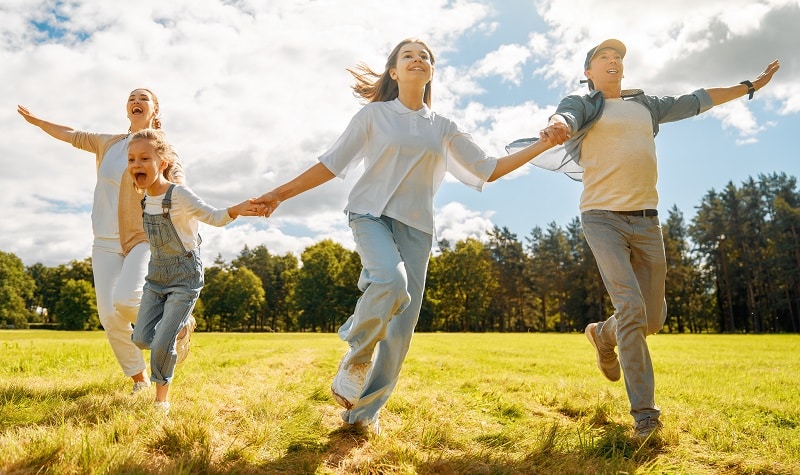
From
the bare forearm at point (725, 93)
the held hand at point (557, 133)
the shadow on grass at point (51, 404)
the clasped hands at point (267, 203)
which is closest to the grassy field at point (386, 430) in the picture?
the shadow on grass at point (51, 404)

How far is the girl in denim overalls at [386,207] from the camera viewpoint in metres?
3.90

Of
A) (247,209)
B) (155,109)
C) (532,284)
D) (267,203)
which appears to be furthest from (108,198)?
(532,284)

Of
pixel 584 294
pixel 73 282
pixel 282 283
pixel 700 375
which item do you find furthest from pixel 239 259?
pixel 700 375

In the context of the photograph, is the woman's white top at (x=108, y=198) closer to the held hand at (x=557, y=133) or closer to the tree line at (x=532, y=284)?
the held hand at (x=557, y=133)

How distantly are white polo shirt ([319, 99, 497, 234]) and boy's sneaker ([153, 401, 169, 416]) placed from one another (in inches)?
80.2

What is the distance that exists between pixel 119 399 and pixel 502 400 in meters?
3.58

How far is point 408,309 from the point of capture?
4.26 meters

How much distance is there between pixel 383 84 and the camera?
15.6 feet

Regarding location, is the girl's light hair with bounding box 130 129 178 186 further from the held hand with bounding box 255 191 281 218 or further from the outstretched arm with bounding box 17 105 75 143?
the outstretched arm with bounding box 17 105 75 143

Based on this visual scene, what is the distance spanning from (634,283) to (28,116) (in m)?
6.76

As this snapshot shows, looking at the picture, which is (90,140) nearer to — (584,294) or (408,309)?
(408,309)

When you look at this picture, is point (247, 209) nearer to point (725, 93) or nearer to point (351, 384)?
point (351, 384)

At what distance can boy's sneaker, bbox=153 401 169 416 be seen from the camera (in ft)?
14.2

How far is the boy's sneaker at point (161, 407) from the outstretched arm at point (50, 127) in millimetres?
3372
